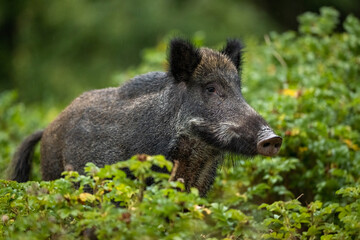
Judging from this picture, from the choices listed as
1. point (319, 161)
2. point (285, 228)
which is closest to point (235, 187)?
point (319, 161)

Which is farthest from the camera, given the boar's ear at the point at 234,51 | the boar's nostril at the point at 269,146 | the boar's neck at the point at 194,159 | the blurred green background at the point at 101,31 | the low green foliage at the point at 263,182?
the blurred green background at the point at 101,31

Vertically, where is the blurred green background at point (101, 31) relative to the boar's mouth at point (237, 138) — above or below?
above

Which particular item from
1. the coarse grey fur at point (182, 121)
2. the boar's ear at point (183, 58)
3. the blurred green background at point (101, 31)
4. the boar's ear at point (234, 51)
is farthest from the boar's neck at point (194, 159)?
the blurred green background at point (101, 31)

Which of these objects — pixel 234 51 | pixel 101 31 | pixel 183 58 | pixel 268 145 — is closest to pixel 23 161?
pixel 183 58

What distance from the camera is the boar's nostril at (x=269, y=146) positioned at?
465 centimetres

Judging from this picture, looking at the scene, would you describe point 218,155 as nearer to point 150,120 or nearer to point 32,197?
point 150,120

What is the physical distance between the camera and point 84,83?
1435cm

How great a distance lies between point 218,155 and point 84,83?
946 cm

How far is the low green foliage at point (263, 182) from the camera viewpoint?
3.56 meters

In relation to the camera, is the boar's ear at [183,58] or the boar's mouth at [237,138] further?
the boar's ear at [183,58]

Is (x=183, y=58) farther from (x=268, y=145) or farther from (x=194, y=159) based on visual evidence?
(x=268, y=145)

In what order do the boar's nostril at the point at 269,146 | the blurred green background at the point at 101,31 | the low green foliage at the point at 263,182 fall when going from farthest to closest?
1. the blurred green background at the point at 101,31
2. the boar's nostril at the point at 269,146
3. the low green foliage at the point at 263,182

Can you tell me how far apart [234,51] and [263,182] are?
4.15 feet

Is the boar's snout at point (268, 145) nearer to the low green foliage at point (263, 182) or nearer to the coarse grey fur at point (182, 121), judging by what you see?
the coarse grey fur at point (182, 121)
